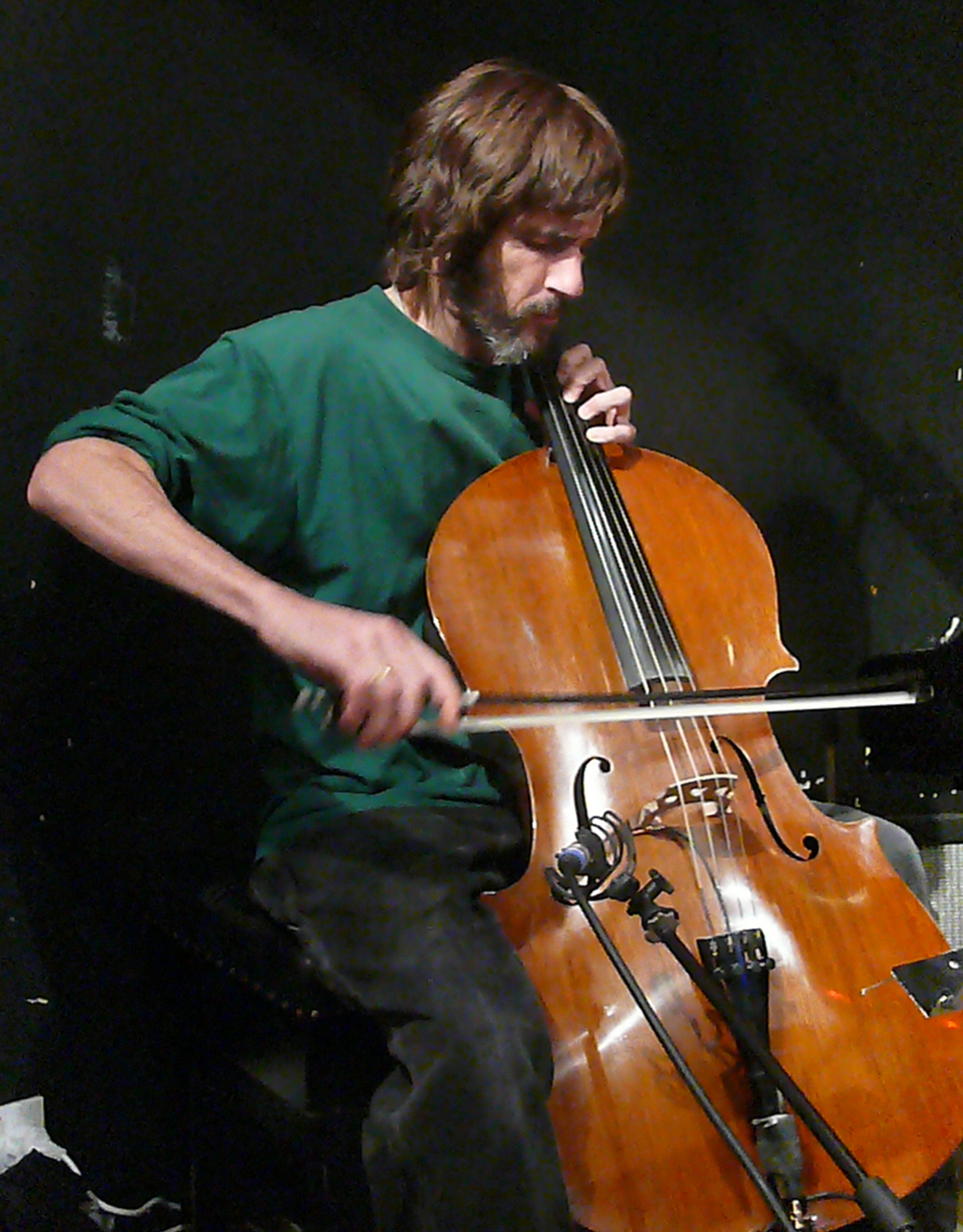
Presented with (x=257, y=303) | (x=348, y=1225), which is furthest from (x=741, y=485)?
(x=348, y=1225)

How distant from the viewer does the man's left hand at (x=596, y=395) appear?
44.7 inches

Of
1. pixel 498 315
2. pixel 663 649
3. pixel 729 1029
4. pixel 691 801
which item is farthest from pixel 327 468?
pixel 729 1029

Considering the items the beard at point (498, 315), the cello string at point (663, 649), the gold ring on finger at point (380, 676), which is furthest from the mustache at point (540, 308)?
the gold ring on finger at point (380, 676)

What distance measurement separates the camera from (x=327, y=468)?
1054 millimetres

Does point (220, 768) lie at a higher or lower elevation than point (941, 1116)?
lower

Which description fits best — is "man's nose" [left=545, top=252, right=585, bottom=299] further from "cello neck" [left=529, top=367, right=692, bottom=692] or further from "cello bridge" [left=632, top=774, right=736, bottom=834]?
"cello bridge" [left=632, top=774, right=736, bottom=834]

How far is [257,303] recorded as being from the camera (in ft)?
4.23

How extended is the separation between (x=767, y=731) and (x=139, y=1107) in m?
0.79

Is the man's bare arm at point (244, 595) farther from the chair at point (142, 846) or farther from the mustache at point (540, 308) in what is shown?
the mustache at point (540, 308)

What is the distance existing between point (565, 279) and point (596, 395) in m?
0.12

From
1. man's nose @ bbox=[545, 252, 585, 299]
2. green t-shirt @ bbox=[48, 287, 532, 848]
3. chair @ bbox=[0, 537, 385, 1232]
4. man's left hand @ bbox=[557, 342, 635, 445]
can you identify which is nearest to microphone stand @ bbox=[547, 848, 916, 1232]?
green t-shirt @ bbox=[48, 287, 532, 848]

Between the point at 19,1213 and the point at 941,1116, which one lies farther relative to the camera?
the point at 19,1213

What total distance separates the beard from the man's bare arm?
419 mm

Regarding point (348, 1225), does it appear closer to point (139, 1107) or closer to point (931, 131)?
point (139, 1107)
